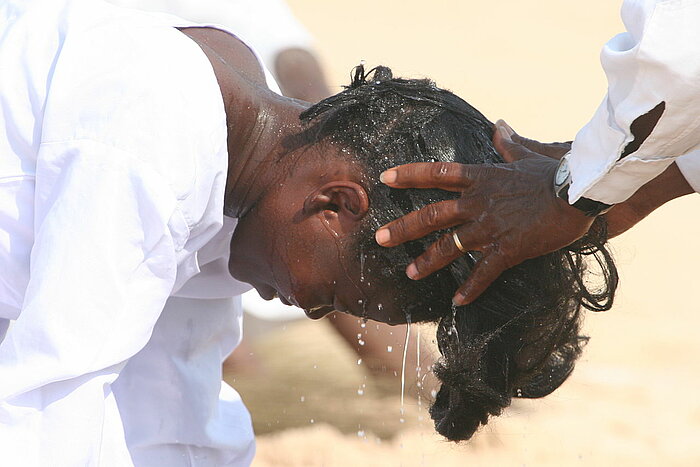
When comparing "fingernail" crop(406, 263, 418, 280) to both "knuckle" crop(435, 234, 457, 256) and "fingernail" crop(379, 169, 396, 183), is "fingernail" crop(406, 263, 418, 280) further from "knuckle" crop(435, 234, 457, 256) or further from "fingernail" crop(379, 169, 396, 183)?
"fingernail" crop(379, 169, 396, 183)

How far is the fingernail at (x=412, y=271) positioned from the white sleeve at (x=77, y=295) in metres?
0.57

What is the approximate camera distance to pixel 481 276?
2.23 meters

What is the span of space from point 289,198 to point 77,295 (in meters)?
0.59

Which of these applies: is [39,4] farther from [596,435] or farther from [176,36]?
[596,435]

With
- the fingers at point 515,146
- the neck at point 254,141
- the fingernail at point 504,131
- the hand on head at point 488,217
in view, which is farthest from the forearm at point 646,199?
the neck at point 254,141

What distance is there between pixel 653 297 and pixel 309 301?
4.81 meters

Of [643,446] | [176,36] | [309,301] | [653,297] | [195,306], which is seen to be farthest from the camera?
[653,297]

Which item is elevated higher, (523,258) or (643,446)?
(523,258)

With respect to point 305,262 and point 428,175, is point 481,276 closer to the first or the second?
point 428,175

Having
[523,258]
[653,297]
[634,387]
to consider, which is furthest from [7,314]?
[653,297]

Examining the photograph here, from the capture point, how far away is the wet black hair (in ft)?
7.34

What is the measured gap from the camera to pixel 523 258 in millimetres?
2221

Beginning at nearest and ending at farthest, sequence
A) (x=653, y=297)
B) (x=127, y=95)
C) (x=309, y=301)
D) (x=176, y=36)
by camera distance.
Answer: (x=127, y=95), (x=176, y=36), (x=309, y=301), (x=653, y=297)

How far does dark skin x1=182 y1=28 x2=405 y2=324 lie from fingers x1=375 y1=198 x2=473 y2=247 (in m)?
0.07
